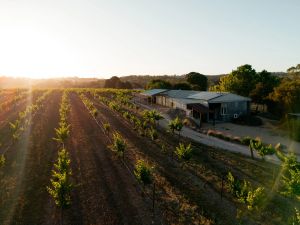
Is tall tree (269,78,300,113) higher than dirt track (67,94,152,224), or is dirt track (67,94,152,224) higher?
tall tree (269,78,300,113)

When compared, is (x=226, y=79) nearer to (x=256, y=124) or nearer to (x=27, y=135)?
(x=256, y=124)

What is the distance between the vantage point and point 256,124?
198ft

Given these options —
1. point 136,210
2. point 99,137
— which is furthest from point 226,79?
point 136,210

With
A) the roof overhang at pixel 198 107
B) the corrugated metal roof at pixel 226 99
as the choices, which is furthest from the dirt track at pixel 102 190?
the corrugated metal roof at pixel 226 99

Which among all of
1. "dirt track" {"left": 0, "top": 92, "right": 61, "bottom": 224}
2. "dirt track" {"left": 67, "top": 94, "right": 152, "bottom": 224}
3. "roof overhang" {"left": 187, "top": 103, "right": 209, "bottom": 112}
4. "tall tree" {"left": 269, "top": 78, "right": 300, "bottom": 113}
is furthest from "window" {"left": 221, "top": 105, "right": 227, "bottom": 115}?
"dirt track" {"left": 0, "top": 92, "right": 61, "bottom": 224}

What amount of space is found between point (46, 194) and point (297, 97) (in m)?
47.9

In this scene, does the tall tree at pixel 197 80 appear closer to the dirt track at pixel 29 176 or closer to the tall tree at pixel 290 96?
the tall tree at pixel 290 96

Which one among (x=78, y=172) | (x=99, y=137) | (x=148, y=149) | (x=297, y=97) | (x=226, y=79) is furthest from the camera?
(x=226, y=79)

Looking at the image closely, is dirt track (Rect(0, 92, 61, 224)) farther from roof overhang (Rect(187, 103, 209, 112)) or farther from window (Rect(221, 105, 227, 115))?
window (Rect(221, 105, 227, 115))

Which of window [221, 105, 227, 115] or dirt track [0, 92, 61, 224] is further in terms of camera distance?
window [221, 105, 227, 115]

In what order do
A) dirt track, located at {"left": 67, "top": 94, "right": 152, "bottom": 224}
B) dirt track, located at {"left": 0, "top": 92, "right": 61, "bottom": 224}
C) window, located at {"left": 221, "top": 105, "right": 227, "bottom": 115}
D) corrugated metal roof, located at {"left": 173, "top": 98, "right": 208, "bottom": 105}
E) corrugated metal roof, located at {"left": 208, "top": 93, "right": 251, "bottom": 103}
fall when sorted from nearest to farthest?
1. dirt track, located at {"left": 67, "top": 94, "right": 152, "bottom": 224}
2. dirt track, located at {"left": 0, "top": 92, "right": 61, "bottom": 224}
3. corrugated metal roof, located at {"left": 208, "top": 93, "right": 251, "bottom": 103}
4. window, located at {"left": 221, "top": 105, "right": 227, "bottom": 115}
5. corrugated metal roof, located at {"left": 173, "top": 98, "right": 208, "bottom": 105}

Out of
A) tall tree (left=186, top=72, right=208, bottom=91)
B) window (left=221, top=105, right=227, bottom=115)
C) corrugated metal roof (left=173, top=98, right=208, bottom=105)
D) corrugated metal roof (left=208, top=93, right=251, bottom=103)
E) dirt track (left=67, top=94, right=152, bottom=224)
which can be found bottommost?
dirt track (left=67, top=94, right=152, bottom=224)

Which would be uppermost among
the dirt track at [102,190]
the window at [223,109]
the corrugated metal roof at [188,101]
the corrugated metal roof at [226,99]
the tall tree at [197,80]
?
the tall tree at [197,80]

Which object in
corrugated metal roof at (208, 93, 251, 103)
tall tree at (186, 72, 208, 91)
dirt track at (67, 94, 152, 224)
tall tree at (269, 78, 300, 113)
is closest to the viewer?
dirt track at (67, 94, 152, 224)
